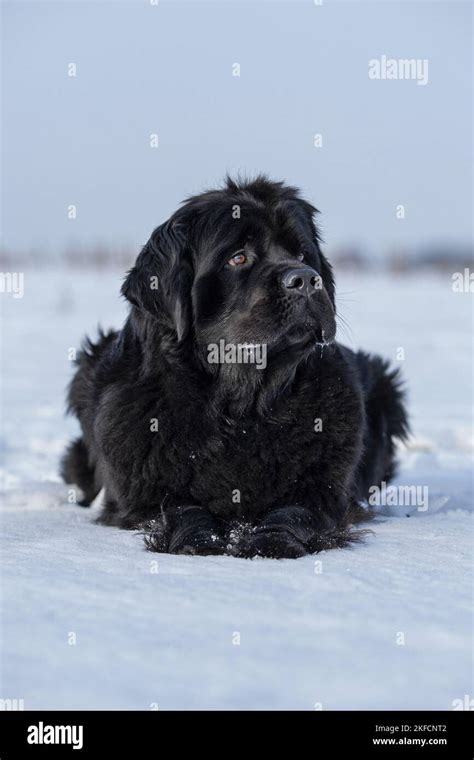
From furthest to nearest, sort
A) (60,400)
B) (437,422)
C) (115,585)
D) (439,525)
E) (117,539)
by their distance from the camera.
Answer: (60,400) → (437,422) → (439,525) → (117,539) → (115,585)

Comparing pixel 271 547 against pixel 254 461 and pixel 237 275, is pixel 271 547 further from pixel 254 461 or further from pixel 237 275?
pixel 237 275

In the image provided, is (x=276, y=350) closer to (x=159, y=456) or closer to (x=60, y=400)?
(x=159, y=456)

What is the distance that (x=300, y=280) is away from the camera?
3826mm

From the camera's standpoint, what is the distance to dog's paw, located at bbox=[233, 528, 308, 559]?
11.5 feet

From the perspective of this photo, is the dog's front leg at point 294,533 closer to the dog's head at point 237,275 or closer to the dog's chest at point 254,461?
the dog's chest at point 254,461

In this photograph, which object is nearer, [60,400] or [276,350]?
[276,350]

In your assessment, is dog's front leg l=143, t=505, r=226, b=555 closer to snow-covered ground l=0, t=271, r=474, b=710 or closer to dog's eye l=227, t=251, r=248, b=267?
snow-covered ground l=0, t=271, r=474, b=710

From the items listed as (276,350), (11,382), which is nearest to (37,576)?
(276,350)

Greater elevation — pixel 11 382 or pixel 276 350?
pixel 276 350

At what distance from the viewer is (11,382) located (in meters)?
12.6

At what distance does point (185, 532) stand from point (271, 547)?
408 millimetres

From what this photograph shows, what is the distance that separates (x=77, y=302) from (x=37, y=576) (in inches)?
803
